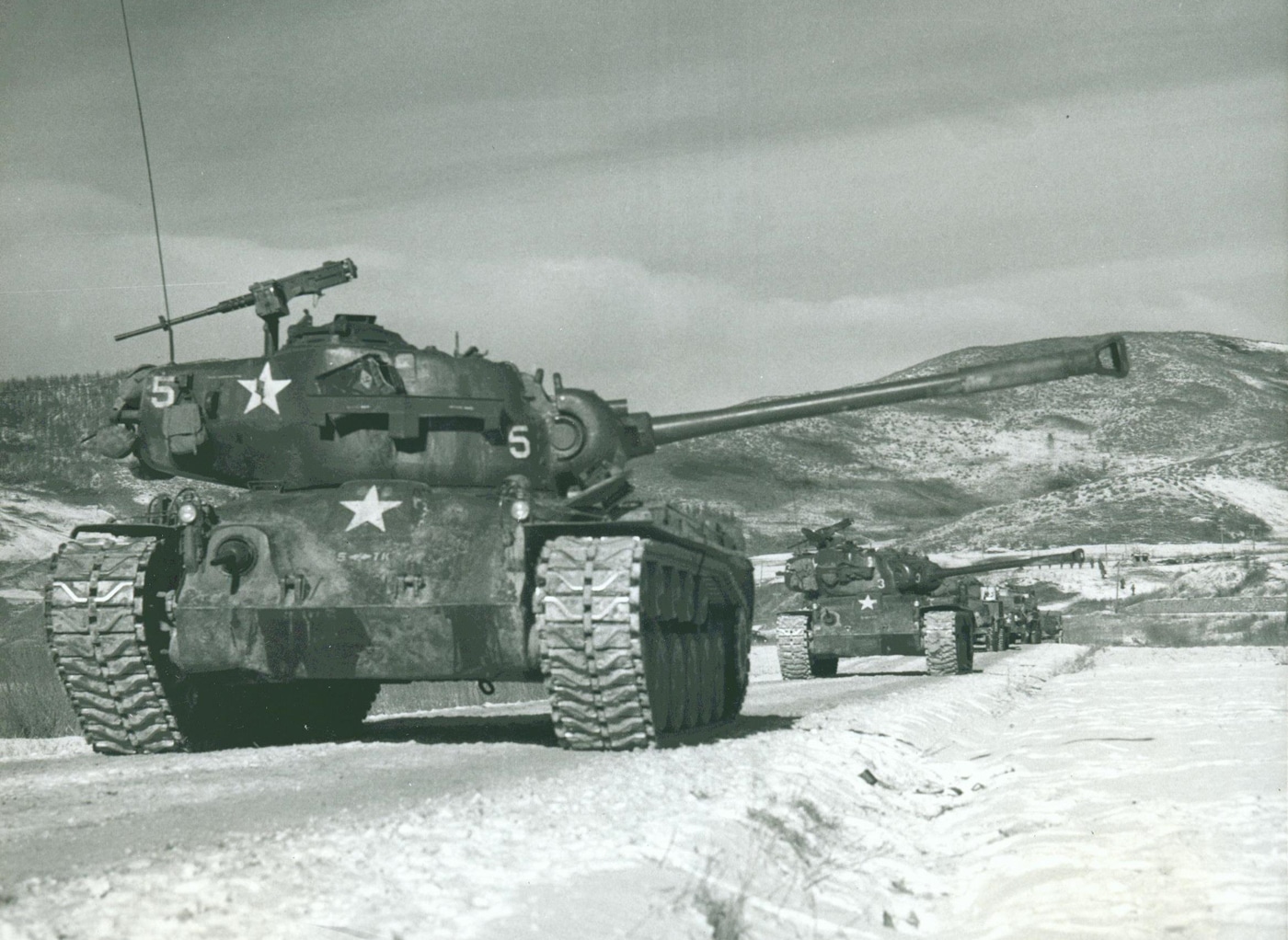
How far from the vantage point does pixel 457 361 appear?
47.6ft

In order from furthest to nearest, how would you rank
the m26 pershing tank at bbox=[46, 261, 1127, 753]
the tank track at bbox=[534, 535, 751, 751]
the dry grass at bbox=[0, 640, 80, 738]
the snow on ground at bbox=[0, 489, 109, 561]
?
the snow on ground at bbox=[0, 489, 109, 561], the dry grass at bbox=[0, 640, 80, 738], the m26 pershing tank at bbox=[46, 261, 1127, 753], the tank track at bbox=[534, 535, 751, 751]

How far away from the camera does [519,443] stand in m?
14.4

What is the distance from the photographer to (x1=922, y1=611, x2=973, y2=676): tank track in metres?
31.0

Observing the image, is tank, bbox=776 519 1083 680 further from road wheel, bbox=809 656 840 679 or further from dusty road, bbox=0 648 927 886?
dusty road, bbox=0 648 927 886

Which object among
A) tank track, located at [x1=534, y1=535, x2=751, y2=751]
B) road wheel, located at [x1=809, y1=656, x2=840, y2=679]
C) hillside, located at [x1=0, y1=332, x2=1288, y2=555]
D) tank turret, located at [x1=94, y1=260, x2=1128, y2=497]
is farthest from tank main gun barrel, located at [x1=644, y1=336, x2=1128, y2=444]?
hillside, located at [x1=0, y1=332, x2=1288, y2=555]

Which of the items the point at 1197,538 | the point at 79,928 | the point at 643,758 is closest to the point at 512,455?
the point at 643,758

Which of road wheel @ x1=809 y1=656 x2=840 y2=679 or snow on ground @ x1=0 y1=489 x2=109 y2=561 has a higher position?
snow on ground @ x1=0 y1=489 x2=109 y2=561

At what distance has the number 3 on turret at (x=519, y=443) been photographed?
14.4m

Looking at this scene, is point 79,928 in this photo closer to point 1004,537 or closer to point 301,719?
point 301,719

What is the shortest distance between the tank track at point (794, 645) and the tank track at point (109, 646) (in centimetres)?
1917

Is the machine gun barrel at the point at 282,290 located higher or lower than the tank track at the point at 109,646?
higher

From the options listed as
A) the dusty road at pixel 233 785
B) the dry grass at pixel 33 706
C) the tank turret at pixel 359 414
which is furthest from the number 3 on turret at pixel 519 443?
the dry grass at pixel 33 706

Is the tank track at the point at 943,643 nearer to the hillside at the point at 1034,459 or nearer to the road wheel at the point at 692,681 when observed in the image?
the road wheel at the point at 692,681

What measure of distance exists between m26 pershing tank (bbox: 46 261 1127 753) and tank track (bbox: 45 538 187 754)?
0.06ft
